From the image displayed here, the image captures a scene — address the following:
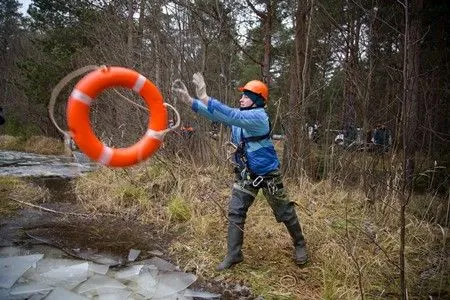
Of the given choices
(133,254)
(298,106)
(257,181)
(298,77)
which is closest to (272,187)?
(257,181)

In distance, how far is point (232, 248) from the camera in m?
3.84

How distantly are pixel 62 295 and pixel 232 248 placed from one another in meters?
1.52

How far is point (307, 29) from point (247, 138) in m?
4.21

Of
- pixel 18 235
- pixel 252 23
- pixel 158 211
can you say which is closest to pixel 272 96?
pixel 252 23

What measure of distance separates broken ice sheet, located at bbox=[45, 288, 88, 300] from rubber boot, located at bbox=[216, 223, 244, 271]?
51.1 inches

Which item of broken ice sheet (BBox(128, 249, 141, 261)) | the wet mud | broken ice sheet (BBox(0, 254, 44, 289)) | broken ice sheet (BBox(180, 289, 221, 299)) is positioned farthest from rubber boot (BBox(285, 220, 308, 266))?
broken ice sheet (BBox(0, 254, 44, 289))

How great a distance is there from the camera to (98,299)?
124 inches

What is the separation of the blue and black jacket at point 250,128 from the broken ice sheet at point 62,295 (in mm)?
1731

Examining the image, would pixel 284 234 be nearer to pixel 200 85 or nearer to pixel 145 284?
pixel 145 284

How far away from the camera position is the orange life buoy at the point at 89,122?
3350 millimetres

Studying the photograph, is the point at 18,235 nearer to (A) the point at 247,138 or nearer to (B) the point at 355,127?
(A) the point at 247,138

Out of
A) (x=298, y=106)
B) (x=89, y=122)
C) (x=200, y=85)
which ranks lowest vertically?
(x=89, y=122)

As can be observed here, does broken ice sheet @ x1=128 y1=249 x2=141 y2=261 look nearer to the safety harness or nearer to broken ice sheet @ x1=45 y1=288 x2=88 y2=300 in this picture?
broken ice sheet @ x1=45 y1=288 x2=88 y2=300

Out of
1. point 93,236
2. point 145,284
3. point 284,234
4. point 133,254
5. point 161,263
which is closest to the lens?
point 145,284
